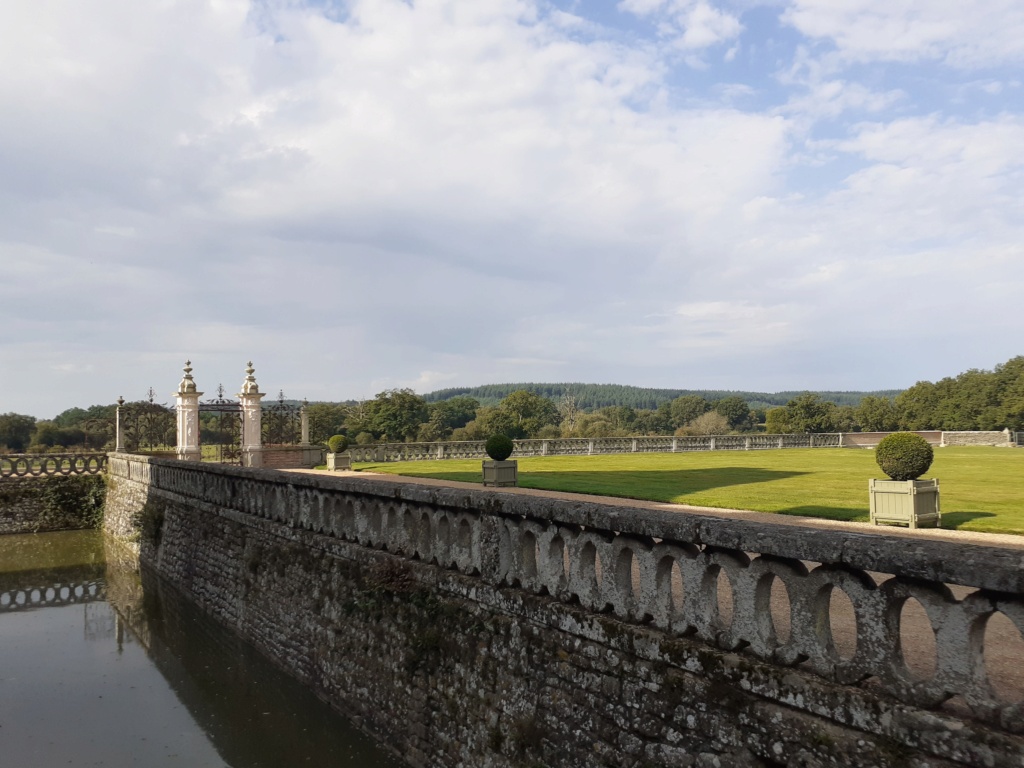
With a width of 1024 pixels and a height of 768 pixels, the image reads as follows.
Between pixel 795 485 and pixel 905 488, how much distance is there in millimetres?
6195

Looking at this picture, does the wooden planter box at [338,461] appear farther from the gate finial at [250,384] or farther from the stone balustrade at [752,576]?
the stone balustrade at [752,576]

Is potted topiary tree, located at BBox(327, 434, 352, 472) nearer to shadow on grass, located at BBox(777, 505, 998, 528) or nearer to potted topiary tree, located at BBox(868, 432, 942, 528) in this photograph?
shadow on grass, located at BBox(777, 505, 998, 528)

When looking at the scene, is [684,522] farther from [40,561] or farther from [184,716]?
[40,561]

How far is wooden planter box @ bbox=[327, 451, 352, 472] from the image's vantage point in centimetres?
2719

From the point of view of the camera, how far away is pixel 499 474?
18172 mm

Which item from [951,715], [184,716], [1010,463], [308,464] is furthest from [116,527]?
[1010,463]

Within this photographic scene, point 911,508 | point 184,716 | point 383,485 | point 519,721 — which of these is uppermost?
point 383,485

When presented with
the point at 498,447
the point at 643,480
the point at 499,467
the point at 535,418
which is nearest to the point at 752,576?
the point at 499,467

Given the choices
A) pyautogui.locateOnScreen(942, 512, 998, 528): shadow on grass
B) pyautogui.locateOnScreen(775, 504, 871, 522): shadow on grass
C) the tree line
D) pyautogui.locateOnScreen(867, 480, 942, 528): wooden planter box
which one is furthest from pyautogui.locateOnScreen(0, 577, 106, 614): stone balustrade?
the tree line

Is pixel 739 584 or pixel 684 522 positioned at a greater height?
pixel 684 522

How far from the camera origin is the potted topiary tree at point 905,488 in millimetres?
11211

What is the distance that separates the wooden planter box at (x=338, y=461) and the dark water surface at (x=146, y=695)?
433 inches

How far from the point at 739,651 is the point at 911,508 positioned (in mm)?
8354

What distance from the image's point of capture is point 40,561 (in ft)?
66.0
